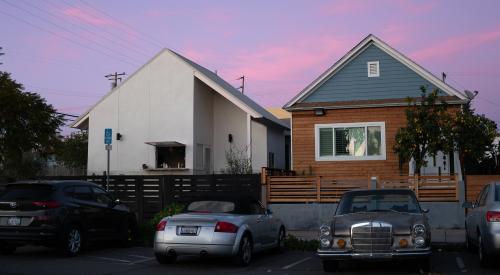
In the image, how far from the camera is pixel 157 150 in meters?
27.2

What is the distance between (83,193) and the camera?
1384 centimetres

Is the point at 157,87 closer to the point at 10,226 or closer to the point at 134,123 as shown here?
the point at 134,123

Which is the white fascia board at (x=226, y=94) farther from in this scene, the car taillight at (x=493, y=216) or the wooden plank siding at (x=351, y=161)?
the car taillight at (x=493, y=216)

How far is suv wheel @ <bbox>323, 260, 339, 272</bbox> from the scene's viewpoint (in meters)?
10.7

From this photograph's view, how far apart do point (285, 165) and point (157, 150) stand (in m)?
8.39

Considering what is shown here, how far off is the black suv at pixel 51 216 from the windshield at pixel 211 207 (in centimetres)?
262

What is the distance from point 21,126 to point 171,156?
6743 millimetres

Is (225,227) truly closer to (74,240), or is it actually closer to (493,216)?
(74,240)

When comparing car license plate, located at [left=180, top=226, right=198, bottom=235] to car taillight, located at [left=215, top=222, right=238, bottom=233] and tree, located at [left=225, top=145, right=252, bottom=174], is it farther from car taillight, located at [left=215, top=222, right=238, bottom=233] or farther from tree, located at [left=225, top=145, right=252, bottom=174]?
tree, located at [left=225, top=145, right=252, bottom=174]

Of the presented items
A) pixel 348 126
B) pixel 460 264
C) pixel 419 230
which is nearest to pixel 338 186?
pixel 348 126

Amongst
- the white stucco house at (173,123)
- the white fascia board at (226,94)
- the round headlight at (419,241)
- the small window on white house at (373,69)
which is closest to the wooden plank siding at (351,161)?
the small window on white house at (373,69)

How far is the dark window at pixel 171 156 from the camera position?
2733cm

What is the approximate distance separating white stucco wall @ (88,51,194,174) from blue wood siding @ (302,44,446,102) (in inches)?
244

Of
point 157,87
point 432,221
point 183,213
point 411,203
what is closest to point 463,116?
point 432,221
